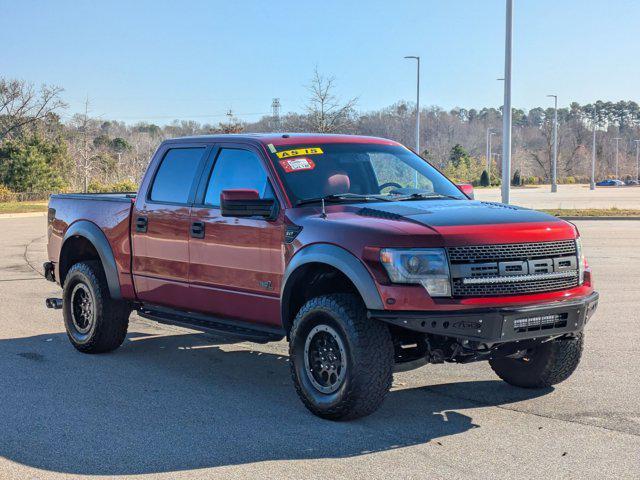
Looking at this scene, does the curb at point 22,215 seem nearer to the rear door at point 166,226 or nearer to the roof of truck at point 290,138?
the rear door at point 166,226

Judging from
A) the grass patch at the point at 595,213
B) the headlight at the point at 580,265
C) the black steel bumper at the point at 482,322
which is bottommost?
the grass patch at the point at 595,213

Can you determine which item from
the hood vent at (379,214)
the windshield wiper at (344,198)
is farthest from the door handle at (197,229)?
the hood vent at (379,214)

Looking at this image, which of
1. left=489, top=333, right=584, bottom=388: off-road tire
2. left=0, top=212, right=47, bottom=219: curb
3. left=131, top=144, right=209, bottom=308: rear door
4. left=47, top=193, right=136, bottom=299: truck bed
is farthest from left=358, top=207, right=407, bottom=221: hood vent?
left=0, top=212, right=47, bottom=219: curb

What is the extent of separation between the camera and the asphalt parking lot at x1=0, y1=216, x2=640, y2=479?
470cm

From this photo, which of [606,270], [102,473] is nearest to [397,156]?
[102,473]

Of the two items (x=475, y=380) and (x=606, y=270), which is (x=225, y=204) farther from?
(x=606, y=270)

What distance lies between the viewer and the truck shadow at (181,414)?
4.93 metres

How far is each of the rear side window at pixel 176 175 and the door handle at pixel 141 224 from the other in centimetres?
20

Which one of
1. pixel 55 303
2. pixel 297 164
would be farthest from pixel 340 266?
pixel 55 303

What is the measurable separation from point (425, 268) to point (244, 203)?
1.46 metres

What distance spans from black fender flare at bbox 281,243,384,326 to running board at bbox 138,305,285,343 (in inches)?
15.9

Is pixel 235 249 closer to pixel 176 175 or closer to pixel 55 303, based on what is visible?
pixel 176 175

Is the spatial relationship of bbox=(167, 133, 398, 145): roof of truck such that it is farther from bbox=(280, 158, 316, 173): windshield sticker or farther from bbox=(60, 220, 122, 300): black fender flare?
bbox=(60, 220, 122, 300): black fender flare

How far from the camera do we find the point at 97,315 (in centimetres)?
769
